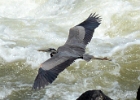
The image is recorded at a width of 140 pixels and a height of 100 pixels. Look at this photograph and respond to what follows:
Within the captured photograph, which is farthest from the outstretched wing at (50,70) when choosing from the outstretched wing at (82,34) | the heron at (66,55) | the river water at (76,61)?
the river water at (76,61)

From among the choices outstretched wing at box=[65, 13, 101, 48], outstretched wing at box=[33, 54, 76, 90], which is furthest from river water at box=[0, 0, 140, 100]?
outstretched wing at box=[33, 54, 76, 90]

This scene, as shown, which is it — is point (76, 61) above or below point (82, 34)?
below

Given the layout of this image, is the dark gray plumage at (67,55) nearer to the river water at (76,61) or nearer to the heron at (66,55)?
the heron at (66,55)

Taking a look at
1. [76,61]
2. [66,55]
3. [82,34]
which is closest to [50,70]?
[66,55]

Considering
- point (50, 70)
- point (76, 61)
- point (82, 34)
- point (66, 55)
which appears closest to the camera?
point (50, 70)

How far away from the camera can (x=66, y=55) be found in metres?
4.59

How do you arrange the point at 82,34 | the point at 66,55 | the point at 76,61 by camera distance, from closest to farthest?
the point at 66,55
the point at 82,34
the point at 76,61

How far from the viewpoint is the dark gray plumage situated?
4.13 meters

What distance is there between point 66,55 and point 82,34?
0.69m

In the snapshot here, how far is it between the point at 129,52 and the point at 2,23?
3.15 metres

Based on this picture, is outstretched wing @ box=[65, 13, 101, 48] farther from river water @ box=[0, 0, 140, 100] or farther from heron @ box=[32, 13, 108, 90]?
river water @ box=[0, 0, 140, 100]

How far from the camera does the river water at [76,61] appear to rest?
226 inches

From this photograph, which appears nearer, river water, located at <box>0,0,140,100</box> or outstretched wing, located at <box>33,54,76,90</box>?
outstretched wing, located at <box>33,54,76,90</box>

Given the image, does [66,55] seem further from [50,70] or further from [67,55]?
[50,70]
